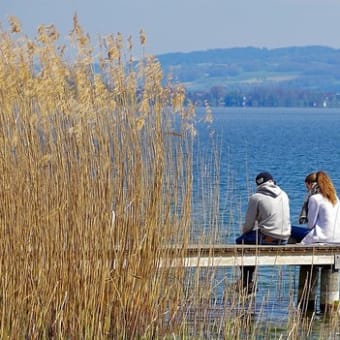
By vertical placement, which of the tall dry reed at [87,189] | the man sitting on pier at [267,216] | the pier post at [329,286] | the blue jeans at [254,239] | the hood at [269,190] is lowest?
the pier post at [329,286]

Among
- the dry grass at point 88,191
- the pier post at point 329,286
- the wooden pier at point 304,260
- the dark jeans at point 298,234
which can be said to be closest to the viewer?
the dry grass at point 88,191

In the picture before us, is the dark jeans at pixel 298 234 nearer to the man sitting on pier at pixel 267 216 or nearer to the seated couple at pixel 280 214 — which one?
the seated couple at pixel 280 214

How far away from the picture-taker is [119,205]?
6637 millimetres

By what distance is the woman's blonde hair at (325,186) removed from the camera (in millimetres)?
11883

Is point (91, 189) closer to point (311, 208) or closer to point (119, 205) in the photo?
point (119, 205)

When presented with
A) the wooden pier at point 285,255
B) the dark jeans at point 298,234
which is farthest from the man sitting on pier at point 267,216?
the dark jeans at point 298,234

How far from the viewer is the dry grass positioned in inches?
247

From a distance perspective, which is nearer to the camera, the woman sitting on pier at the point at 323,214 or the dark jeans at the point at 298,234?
the woman sitting on pier at the point at 323,214

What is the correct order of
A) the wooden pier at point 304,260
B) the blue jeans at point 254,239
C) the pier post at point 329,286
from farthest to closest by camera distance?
the pier post at point 329,286 < the blue jeans at point 254,239 < the wooden pier at point 304,260

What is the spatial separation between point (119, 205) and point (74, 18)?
1164 millimetres

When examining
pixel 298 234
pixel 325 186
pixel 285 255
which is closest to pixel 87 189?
pixel 285 255

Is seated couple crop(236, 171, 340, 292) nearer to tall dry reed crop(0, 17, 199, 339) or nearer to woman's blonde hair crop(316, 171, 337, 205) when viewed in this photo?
woman's blonde hair crop(316, 171, 337, 205)

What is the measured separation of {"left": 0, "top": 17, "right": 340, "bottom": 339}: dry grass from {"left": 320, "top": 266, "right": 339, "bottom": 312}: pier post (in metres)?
5.50

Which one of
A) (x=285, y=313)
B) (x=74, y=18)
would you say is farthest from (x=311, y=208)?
(x=74, y=18)
